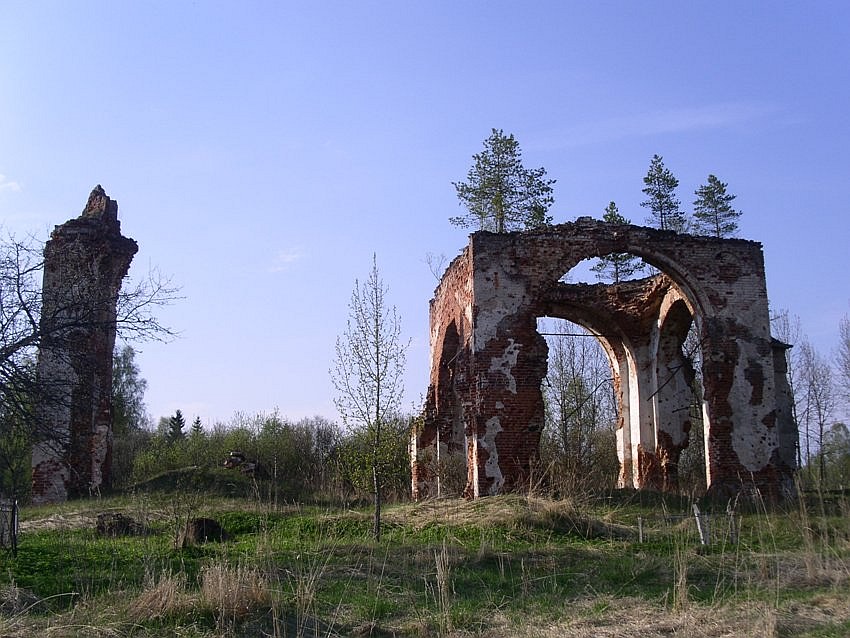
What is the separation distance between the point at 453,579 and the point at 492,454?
23.8ft

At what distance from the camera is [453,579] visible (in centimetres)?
869

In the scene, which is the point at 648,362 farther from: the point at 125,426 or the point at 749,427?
the point at 125,426

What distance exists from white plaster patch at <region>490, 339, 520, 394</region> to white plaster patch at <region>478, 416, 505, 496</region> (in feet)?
2.48

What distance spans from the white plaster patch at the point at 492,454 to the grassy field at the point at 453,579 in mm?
1735

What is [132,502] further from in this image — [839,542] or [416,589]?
[839,542]

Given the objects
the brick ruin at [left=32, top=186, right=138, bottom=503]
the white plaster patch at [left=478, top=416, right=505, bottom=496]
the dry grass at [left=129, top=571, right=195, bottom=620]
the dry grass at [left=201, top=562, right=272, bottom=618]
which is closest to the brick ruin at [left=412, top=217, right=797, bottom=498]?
the white plaster patch at [left=478, top=416, right=505, bottom=496]

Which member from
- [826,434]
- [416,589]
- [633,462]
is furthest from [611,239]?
[826,434]

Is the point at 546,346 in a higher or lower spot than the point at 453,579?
higher

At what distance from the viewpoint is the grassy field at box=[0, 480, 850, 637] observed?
6.81 metres

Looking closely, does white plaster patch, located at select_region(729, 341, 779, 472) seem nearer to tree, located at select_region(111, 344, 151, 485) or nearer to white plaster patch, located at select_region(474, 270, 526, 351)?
white plaster patch, located at select_region(474, 270, 526, 351)

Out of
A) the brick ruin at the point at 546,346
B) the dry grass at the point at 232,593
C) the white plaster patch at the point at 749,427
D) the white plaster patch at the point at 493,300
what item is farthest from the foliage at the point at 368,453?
the white plaster patch at the point at 749,427

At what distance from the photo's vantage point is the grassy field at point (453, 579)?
6809 millimetres

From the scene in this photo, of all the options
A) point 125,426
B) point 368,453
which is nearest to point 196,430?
point 125,426

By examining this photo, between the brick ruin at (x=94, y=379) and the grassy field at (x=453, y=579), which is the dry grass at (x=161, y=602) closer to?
the grassy field at (x=453, y=579)
